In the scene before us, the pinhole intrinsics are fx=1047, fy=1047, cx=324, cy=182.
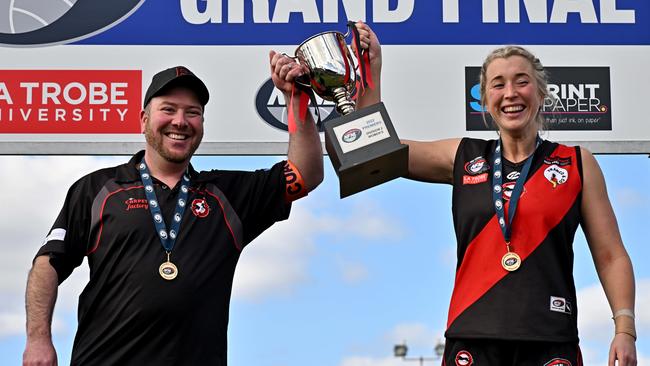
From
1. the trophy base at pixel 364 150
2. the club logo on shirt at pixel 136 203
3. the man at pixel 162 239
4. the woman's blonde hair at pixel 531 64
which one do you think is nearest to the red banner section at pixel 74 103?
the man at pixel 162 239

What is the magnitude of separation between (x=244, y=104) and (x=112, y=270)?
171cm

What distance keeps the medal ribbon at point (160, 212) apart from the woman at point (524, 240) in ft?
3.05

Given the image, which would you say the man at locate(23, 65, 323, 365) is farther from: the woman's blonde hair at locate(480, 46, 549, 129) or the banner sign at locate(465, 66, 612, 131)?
the banner sign at locate(465, 66, 612, 131)

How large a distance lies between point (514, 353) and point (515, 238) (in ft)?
1.14

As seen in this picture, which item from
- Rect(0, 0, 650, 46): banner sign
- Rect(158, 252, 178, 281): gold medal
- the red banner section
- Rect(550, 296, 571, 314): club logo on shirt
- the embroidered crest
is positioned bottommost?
Rect(550, 296, 571, 314): club logo on shirt

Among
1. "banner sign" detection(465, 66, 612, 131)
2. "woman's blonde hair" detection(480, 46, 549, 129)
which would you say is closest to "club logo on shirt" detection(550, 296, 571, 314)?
"woman's blonde hair" detection(480, 46, 549, 129)

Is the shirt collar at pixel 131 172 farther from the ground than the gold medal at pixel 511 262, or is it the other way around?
the shirt collar at pixel 131 172

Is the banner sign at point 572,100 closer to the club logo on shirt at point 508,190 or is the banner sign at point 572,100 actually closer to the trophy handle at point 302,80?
the trophy handle at point 302,80

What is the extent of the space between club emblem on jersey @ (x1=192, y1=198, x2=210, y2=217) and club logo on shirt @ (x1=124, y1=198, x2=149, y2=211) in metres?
0.16

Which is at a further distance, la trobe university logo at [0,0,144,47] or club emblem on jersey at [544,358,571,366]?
la trobe university logo at [0,0,144,47]

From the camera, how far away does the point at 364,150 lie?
3.29m

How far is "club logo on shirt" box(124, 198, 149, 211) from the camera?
11.6 ft

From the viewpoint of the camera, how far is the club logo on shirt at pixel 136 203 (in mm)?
3551

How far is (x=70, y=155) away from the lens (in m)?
4.98
